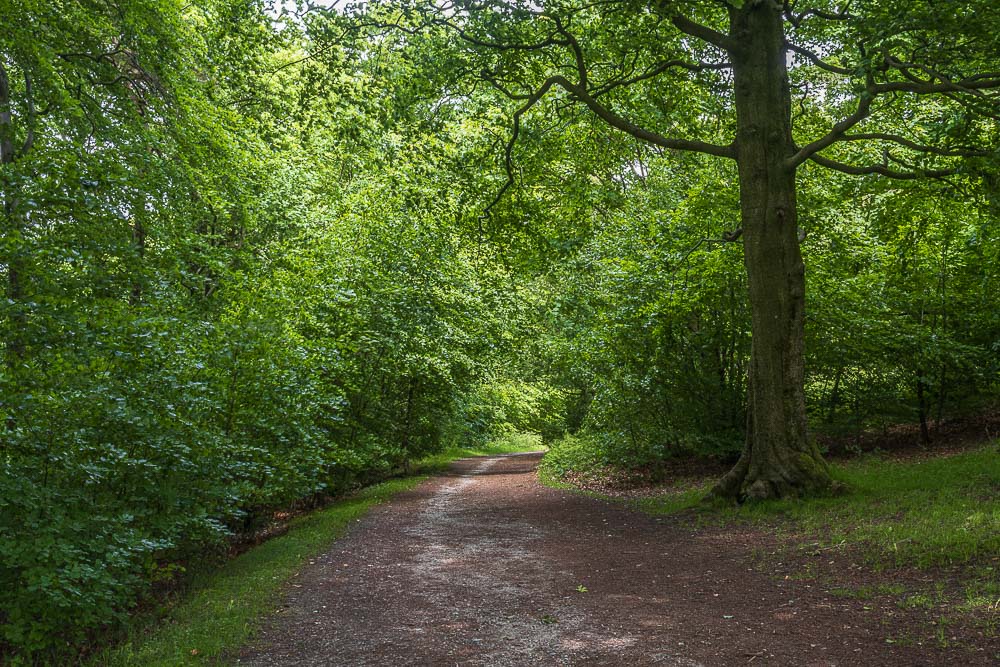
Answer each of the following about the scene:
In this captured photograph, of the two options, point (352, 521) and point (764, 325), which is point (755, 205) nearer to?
point (764, 325)

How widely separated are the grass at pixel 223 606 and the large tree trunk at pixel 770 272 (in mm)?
6358

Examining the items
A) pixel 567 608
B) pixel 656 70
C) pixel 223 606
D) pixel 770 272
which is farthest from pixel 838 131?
pixel 223 606

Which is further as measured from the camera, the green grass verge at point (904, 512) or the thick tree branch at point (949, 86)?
the thick tree branch at point (949, 86)

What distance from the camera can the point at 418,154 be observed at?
514 inches

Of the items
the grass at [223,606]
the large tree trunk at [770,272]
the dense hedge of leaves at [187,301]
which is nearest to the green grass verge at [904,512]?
the large tree trunk at [770,272]

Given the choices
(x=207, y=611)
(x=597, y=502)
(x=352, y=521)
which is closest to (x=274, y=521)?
(x=352, y=521)

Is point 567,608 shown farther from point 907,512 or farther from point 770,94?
point 770,94

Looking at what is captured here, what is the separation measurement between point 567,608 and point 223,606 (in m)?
3.21

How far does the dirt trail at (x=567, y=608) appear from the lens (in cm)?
465

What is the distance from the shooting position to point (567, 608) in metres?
5.88

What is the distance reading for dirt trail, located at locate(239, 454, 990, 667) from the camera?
15.3 ft

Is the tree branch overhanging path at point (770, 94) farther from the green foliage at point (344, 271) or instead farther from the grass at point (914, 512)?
the grass at point (914, 512)

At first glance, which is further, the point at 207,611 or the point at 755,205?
the point at 755,205

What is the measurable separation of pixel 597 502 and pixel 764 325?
501cm
